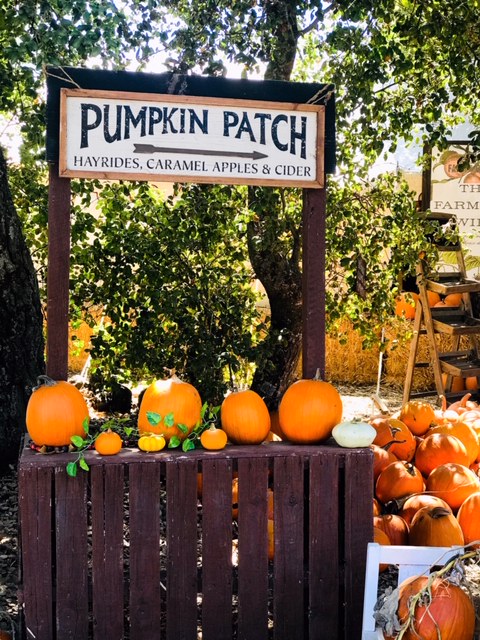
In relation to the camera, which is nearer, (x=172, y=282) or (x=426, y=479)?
(x=426, y=479)

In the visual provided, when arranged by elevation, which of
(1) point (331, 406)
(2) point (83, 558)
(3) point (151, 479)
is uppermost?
(1) point (331, 406)

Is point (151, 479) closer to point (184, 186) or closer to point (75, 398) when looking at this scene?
point (75, 398)

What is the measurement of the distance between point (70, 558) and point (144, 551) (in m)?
0.28

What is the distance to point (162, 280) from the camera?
18.2 ft

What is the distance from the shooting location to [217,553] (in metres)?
3.04

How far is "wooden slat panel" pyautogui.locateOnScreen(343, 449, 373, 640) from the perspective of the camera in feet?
10.2

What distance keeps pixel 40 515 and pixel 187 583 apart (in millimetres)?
632

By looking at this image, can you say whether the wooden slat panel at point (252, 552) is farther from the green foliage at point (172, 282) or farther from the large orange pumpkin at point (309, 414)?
the green foliage at point (172, 282)

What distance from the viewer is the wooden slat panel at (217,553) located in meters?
3.02

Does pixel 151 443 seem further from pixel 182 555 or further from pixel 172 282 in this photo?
pixel 172 282

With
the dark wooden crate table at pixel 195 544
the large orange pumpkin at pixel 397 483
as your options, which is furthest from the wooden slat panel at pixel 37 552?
the large orange pumpkin at pixel 397 483

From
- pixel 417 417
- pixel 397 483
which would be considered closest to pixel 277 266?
pixel 417 417

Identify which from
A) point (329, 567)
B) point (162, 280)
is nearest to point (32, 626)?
point (329, 567)

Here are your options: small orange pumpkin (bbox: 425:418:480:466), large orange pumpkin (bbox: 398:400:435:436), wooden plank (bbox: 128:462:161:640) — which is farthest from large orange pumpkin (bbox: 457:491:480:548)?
wooden plank (bbox: 128:462:161:640)
